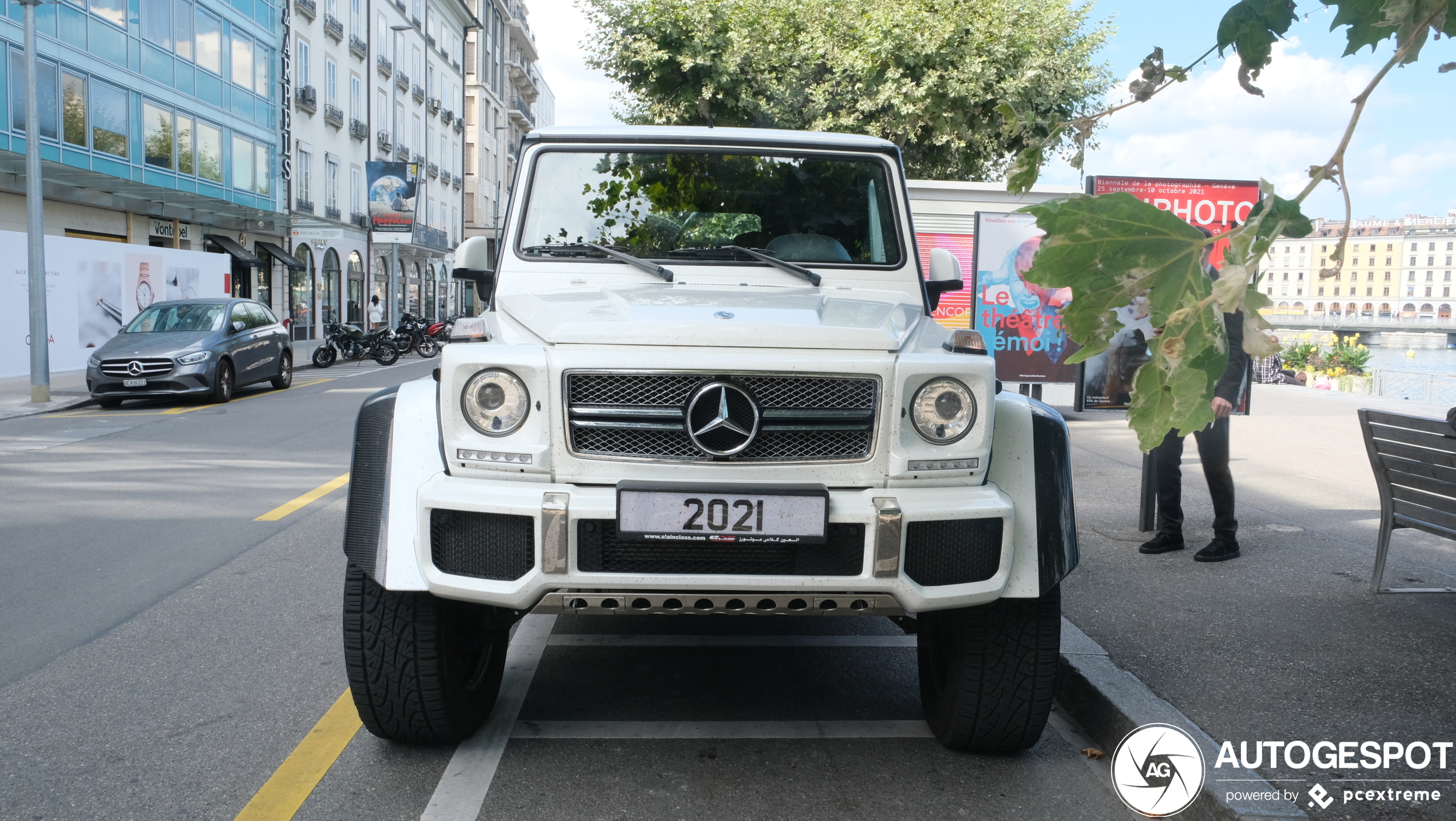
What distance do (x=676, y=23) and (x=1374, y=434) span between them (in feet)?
67.6

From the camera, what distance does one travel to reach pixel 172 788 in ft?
10.5

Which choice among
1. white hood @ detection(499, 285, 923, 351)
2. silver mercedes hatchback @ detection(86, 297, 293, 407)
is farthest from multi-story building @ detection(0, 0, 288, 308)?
white hood @ detection(499, 285, 923, 351)

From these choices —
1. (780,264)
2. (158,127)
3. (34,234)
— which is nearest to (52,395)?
(34,234)

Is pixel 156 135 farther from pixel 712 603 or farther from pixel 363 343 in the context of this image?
pixel 712 603

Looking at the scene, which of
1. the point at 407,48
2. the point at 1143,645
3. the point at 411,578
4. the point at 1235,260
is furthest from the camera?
the point at 407,48

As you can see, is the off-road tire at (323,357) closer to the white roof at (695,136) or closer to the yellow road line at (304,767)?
the white roof at (695,136)

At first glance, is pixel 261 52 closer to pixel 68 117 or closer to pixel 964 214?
pixel 68 117

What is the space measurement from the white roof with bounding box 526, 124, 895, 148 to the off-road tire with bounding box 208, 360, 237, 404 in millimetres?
13130

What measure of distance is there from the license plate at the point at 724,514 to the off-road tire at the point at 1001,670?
58cm

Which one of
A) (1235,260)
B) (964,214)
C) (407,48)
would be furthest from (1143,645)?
(407,48)

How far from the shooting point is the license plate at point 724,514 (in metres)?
2.91

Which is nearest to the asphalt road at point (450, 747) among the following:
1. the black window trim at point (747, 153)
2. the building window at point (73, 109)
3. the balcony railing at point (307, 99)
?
the black window trim at point (747, 153)

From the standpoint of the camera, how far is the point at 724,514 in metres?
2.94

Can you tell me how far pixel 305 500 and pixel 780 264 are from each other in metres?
5.30
